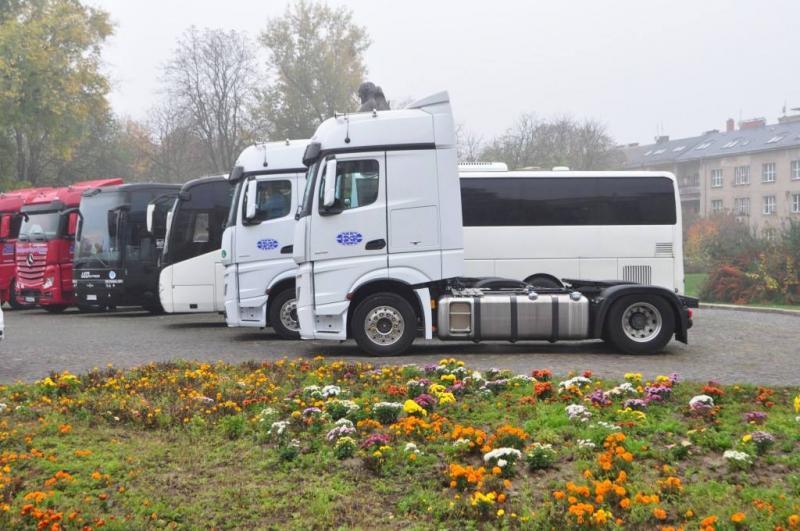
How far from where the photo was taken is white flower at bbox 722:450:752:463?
6.02 m

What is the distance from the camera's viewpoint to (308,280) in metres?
13.0

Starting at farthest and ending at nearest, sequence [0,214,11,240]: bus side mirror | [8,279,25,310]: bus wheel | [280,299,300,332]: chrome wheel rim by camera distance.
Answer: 1. [0,214,11,240]: bus side mirror
2. [8,279,25,310]: bus wheel
3. [280,299,300,332]: chrome wheel rim

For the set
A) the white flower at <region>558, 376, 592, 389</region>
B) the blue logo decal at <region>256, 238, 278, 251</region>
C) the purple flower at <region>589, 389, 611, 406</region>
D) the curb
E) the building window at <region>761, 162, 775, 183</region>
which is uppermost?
the building window at <region>761, 162, 775, 183</region>

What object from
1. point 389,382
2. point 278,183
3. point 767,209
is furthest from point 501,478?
point 767,209

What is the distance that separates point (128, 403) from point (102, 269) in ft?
52.5

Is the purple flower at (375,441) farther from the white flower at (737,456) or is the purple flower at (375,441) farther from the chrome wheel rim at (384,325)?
the chrome wheel rim at (384,325)

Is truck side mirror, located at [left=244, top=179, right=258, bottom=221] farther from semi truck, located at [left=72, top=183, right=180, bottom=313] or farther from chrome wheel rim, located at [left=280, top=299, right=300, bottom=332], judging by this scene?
semi truck, located at [left=72, top=183, right=180, bottom=313]

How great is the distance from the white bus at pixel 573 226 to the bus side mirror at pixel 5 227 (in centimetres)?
1730

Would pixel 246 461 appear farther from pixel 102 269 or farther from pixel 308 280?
pixel 102 269

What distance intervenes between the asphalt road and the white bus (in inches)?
76.1

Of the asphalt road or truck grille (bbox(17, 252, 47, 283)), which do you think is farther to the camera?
truck grille (bbox(17, 252, 47, 283))

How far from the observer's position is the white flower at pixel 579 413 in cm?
726

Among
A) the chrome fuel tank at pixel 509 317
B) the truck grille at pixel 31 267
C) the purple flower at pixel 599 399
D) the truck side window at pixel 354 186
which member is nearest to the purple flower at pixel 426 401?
the purple flower at pixel 599 399

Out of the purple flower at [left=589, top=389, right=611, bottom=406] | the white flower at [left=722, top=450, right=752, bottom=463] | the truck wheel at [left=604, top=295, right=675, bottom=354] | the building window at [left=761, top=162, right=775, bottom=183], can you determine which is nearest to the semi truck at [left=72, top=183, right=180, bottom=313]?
the truck wheel at [left=604, top=295, right=675, bottom=354]
